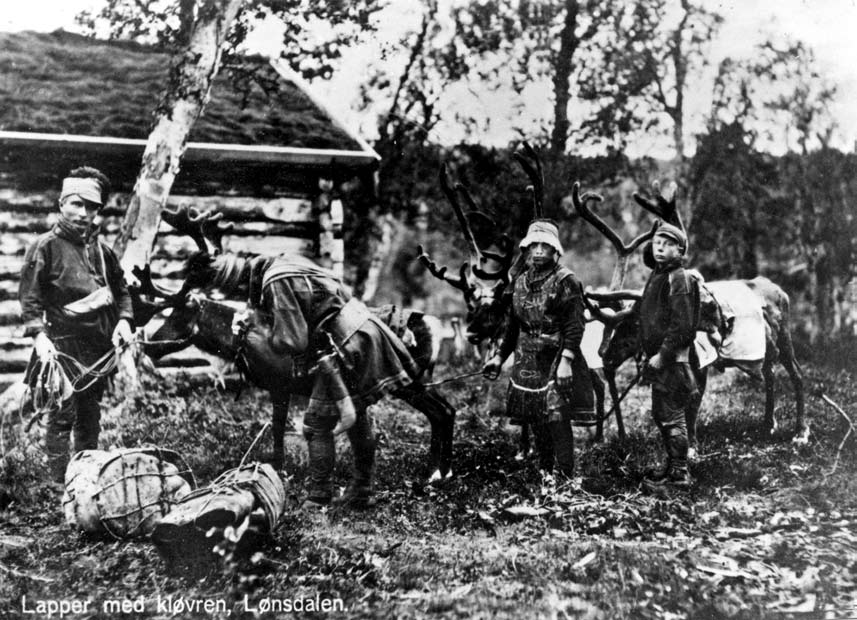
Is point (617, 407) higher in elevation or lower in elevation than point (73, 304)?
lower

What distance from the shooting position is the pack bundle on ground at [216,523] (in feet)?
12.6

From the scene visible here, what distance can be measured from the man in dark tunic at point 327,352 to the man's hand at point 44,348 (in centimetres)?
133

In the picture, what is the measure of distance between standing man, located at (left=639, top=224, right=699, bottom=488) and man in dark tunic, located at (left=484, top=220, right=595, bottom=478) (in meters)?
0.53

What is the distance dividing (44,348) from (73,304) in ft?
1.22

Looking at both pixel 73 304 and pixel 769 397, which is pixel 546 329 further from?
pixel 73 304

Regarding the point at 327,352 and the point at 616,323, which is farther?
the point at 616,323

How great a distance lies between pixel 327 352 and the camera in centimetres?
462

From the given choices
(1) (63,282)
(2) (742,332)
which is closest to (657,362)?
(2) (742,332)

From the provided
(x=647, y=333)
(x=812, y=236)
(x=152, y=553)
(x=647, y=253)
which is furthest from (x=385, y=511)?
(x=812, y=236)

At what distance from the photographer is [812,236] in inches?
270

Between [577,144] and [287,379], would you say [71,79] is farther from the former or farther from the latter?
[577,144]

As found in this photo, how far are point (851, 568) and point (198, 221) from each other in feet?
17.0

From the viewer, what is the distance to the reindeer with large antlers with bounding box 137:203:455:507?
456 centimetres

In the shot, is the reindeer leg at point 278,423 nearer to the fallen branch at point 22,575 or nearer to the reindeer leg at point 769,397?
the fallen branch at point 22,575
